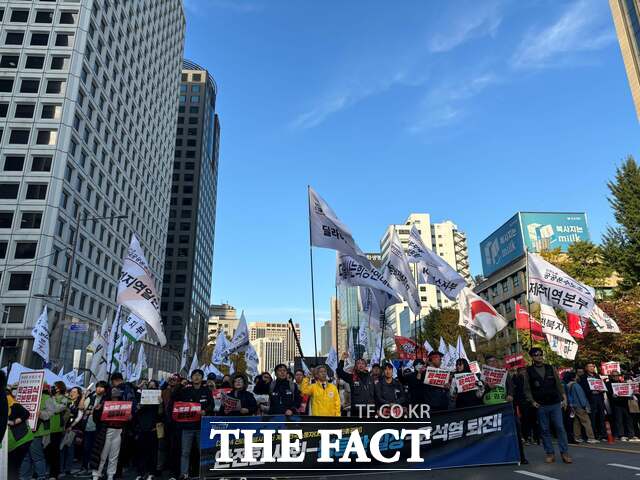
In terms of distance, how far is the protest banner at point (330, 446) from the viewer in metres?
7.84

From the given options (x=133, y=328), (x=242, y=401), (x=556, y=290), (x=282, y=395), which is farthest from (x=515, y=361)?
(x=133, y=328)

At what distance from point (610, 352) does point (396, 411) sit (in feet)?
104

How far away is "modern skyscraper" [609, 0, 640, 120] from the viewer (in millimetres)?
49500

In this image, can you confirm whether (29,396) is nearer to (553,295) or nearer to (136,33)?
(553,295)

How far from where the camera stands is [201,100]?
12838 cm

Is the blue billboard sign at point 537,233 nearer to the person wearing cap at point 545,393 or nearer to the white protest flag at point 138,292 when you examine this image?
the person wearing cap at point 545,393

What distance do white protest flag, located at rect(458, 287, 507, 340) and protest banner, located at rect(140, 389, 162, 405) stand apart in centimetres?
1114

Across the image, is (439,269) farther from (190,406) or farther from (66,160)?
(66,160)

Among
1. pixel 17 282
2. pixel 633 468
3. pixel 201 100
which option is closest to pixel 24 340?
pixel 17 282

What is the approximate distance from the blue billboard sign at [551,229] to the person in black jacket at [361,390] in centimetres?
6395

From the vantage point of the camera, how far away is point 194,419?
9.88 meters

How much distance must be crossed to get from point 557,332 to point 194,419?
13606mm

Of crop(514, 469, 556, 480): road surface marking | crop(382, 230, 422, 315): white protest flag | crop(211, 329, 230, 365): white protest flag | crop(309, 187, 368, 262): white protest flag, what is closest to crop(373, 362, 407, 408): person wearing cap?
crop(514, 469, 556, 480): road surface marking

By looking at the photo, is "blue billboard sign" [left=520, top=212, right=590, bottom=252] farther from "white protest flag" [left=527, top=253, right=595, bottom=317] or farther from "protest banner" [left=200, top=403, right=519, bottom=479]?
"protest banner" [left=200, top=403, right=519, bottom=479]
